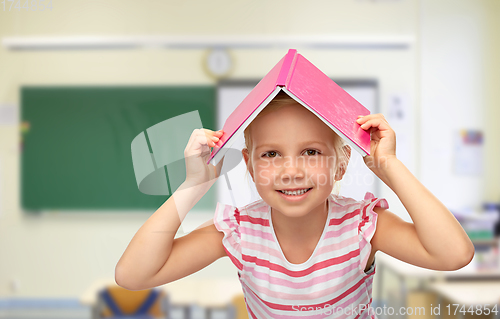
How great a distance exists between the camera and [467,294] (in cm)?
114

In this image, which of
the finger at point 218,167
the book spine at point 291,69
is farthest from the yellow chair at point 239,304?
the book spine at point 291,69

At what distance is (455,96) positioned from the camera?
1.40 meters

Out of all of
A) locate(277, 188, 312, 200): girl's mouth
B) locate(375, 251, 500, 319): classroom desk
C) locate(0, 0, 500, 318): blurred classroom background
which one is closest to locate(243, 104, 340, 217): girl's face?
locate(277, 188, 312, 200): girl's mouth

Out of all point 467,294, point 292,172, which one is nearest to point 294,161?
point 292,172

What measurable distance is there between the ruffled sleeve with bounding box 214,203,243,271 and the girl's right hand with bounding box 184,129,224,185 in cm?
6

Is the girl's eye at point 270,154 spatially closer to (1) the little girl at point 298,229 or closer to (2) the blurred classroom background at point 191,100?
(1) the little girl at point 298,229

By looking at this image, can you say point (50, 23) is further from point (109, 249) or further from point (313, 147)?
point (313, 147)

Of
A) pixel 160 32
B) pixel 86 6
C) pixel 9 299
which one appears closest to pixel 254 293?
pixel 160 32

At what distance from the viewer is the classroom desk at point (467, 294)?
3.49 ft

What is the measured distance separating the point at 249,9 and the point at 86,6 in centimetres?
60

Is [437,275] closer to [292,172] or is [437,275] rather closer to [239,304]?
[239,304]

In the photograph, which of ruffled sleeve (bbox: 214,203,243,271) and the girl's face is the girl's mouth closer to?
the girl's face

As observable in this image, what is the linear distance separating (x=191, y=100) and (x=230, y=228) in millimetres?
1062

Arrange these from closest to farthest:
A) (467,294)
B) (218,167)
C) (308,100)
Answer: (308,100)
(218,167)
(467,294)
